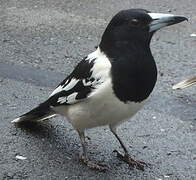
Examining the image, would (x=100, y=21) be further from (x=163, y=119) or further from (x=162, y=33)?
(x=163, y=119)

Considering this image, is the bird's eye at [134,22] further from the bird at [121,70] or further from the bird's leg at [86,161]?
the bird's leg at [86,161]

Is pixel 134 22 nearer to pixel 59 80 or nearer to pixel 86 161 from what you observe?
pixel 86 161

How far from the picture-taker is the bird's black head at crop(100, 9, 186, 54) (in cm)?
352

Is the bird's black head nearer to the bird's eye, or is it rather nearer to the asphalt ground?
the bird's eye

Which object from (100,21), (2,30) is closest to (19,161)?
(2,30)

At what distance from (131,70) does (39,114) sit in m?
0.96

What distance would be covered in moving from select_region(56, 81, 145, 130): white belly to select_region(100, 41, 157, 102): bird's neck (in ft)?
0.16

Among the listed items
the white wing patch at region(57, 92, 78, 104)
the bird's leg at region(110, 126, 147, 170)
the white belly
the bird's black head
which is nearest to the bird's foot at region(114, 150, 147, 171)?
the bird's leg at region(110, 126, 147, 170)

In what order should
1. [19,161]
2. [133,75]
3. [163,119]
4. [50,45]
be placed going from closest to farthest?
1. [133,75]
2. [19,161]
3. [163,119]
4. [50,45]

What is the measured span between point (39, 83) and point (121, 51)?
73.8 inches

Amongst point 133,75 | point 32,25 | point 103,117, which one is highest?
point 133,75

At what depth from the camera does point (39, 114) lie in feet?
13.7

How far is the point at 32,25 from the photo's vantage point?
6750mm

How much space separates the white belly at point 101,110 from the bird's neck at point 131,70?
1.9 inches
